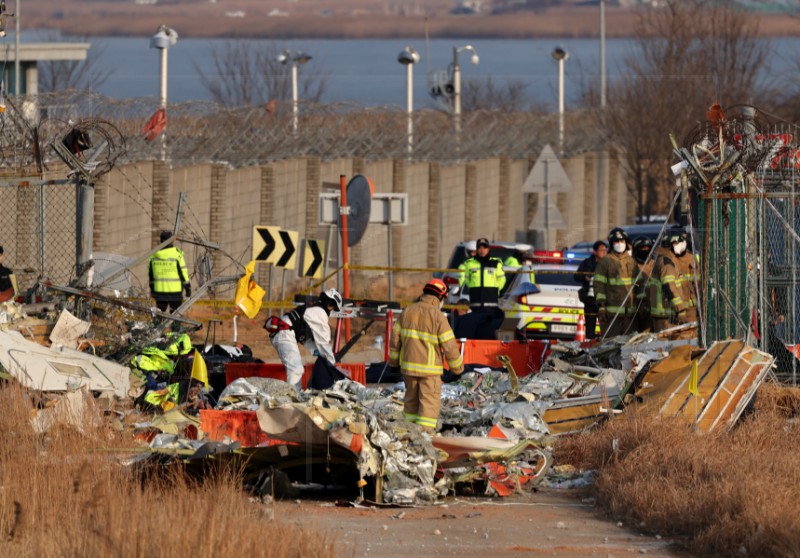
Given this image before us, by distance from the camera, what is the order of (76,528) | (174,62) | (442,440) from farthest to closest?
(174,62) → (442,440) → (76,528)

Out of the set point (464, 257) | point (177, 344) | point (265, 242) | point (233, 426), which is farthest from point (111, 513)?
point (464, 257)

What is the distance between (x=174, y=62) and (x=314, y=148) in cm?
15261

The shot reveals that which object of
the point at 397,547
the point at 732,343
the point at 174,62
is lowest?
the point at 397,547

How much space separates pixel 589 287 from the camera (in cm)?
2025

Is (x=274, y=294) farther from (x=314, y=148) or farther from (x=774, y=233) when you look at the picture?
(x=774, y=233)

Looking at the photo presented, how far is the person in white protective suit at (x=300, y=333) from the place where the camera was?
50.1 ft

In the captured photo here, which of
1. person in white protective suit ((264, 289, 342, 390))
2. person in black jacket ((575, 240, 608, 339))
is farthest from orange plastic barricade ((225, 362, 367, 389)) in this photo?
person in black jacket ((575, 240, 608, 339))

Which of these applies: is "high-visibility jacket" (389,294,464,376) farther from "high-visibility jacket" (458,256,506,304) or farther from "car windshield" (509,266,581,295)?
"car windshield" (509,266,581,295)

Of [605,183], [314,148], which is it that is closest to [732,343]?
[314,148]

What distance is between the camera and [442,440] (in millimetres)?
12008

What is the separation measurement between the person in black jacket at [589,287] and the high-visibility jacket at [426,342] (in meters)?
6.78

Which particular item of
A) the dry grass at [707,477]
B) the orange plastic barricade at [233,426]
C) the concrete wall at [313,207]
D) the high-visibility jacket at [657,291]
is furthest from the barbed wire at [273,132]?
the dry grass at [707,477]

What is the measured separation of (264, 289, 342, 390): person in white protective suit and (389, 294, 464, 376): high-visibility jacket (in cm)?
283

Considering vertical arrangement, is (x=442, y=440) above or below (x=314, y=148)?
below
